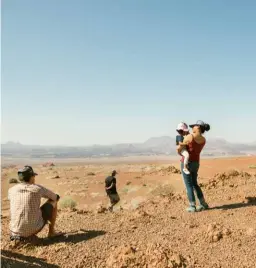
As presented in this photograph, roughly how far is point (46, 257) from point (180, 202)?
5314 millimetres

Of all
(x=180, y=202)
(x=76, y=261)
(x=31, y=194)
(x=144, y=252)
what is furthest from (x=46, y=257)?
(x=180, y=202)

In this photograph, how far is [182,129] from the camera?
8641 mm

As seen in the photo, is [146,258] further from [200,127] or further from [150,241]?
[200,127]

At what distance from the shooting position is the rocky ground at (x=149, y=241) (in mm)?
5734

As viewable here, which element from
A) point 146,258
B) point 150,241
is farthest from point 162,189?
point 146,258

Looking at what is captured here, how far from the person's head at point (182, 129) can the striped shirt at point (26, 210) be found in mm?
3574

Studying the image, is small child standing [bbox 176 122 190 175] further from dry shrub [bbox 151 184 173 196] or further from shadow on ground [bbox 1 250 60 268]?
dry shrub [bbox 151 184 173 196]

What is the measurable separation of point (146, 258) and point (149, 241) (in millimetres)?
1033

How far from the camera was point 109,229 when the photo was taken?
7621 millimetres

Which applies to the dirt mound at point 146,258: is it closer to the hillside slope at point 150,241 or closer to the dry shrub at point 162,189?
the hillside slope at point 150,241

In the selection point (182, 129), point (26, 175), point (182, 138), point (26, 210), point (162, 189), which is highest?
point (182, 129)

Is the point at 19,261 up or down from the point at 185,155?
down

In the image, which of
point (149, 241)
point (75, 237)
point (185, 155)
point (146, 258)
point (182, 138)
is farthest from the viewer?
point (182, 138)

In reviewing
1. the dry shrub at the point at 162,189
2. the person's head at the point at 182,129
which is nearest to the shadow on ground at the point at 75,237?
the person's head at the point at 182,129
